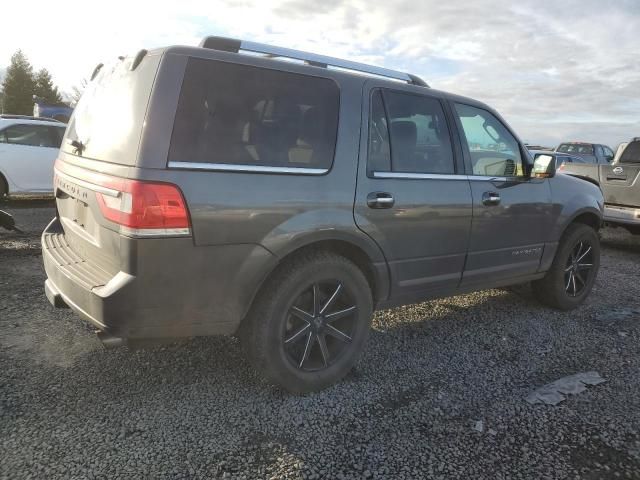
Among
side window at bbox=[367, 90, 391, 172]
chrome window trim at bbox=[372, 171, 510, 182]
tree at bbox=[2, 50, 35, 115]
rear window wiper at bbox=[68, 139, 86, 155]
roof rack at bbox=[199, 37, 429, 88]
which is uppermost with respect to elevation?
tree at bbox=[2, 50, 35, 115]

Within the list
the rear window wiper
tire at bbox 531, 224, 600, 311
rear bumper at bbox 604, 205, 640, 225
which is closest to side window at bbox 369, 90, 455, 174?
the rear window wiper

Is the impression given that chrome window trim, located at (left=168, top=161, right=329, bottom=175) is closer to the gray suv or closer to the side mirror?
the gray suv

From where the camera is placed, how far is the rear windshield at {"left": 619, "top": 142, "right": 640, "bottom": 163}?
27.1 feet

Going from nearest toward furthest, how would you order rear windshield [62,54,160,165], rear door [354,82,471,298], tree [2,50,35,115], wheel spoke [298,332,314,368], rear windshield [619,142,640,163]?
rear windshield [62,54,160,165] < wheel spoke [298,332,314,368] < rear door [354,82,471,298] < rear windshield [619,142,640,163] < tree [2,50,35,115]

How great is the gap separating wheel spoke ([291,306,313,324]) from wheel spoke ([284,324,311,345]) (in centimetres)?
4

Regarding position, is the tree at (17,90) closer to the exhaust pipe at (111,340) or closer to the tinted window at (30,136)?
the tinted window at (30,136)

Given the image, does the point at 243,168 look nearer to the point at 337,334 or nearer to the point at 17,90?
the point at 337,334

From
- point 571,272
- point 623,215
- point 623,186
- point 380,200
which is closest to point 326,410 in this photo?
point 380,200

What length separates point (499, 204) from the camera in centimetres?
380

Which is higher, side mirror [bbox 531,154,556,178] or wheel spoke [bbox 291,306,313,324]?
side mirror [bbox 531,154,556,178]

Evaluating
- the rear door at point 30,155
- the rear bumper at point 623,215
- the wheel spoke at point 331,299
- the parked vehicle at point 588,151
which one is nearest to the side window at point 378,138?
the wheel spoke at point 331,299

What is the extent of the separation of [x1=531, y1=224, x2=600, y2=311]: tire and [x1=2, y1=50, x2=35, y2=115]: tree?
4049 centimetres

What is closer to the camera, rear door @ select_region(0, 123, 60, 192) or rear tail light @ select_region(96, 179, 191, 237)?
rear tail light @ select_region(96, 179, 191, 237)

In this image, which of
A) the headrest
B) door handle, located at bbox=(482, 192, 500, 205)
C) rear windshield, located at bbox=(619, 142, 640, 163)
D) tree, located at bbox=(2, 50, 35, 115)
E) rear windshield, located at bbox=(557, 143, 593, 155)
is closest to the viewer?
the headrest
